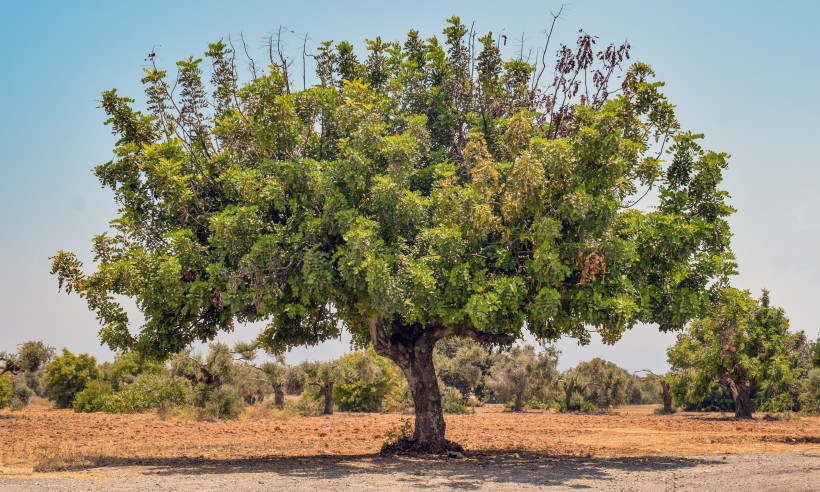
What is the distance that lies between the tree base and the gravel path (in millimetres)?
969

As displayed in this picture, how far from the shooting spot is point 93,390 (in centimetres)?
4812

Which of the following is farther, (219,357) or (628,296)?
(219,357)

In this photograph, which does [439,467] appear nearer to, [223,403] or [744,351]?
[223,403]

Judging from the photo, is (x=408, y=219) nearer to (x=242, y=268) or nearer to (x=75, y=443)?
(x=242, y=268)

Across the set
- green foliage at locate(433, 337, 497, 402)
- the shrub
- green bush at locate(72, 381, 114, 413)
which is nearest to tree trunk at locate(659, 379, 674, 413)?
green foliage at locate(433, 337, 497, 402)

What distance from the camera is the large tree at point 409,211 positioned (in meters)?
18.6

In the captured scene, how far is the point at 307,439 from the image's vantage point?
29.4 meters

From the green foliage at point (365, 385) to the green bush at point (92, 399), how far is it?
46.4 ft

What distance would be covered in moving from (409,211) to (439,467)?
6490 millimetres

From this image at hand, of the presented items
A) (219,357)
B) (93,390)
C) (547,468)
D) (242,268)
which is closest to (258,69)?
(242,268)

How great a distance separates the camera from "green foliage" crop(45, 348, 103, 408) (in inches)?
2128

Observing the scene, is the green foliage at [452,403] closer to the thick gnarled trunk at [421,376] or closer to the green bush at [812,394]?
the green bush at [812,394]

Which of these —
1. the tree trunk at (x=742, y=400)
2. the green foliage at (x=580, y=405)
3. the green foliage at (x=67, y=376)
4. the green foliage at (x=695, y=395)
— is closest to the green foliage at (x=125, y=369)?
Answer: the green foliage at (x=67, y=376)

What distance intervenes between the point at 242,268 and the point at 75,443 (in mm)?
11971
